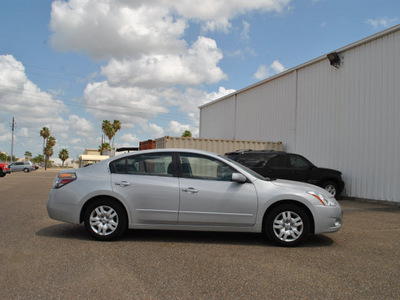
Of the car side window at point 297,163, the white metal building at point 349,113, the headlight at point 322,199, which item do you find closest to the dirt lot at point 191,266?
the headlight at point 322,199

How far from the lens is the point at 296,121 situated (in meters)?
18.5

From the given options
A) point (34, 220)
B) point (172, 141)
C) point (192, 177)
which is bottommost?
point (34, 220)

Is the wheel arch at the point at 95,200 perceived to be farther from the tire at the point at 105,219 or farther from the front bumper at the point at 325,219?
the front bumper at the point at 325,219

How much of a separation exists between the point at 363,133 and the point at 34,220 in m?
12.0

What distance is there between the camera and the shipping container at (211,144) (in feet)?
54.2

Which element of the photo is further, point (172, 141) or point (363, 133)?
point (172, 141)

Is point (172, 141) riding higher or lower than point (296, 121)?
lower

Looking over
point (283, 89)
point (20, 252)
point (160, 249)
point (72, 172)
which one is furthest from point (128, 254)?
→ point (283, 89)

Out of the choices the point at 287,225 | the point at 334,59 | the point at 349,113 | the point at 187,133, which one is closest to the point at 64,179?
the point at 287,225

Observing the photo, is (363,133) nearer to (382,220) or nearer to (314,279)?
(382,220)

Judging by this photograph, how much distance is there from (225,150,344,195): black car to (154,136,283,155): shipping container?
11.6ft

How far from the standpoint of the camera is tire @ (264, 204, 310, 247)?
5.80 m

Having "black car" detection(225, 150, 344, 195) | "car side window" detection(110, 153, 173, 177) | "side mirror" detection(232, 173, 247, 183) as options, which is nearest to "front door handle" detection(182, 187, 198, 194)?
"car side window" detection(110, 153, 173, 177)

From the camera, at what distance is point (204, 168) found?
6.15m
